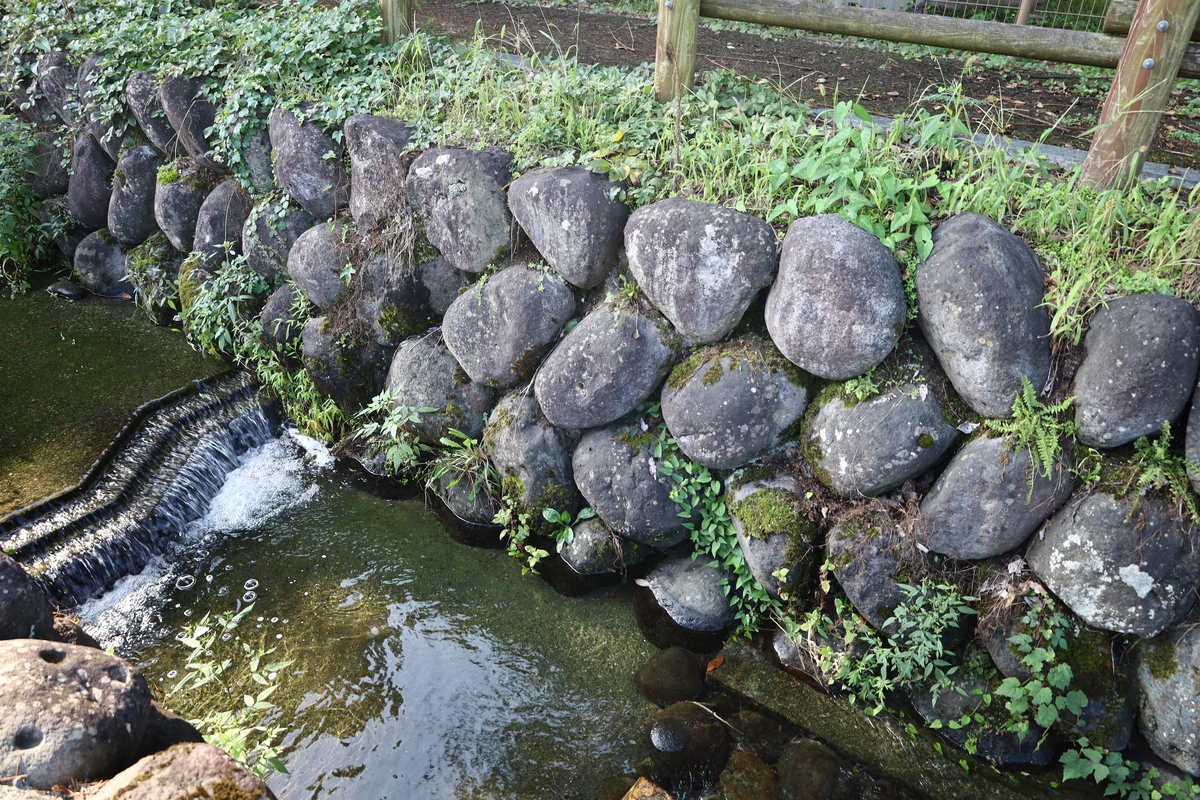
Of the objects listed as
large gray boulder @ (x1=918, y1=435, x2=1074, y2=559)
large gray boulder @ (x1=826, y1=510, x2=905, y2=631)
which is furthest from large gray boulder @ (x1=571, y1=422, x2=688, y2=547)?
large gray boulder @ (x1=918, y1=435, x2=1074, y2=559)

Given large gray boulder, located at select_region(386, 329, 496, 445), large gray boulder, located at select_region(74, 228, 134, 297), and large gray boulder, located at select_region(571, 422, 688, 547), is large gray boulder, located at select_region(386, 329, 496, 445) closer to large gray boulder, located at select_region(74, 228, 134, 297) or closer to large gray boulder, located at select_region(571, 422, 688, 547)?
large gray boulder, located at select_region(571, 422, 688, 547)

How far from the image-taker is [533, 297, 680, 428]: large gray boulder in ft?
13.3

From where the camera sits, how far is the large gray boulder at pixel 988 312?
321 cm

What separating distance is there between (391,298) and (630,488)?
2222 millimetres

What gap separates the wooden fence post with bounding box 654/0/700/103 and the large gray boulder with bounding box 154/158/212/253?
4175 mm

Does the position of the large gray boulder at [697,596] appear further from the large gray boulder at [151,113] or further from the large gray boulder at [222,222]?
the large gray boulder at [151,113]

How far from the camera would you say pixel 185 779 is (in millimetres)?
2062

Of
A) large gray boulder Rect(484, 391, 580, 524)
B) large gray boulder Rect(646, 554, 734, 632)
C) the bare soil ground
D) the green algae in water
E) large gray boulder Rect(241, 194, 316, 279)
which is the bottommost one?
large gray boulder Rect(646, 554, 734, 632)

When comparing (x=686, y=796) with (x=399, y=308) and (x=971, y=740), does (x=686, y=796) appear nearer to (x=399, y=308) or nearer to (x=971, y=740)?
(x=971, y=740)

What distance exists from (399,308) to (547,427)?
1.47 m

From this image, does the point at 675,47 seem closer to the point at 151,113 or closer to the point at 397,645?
the point at 397,645

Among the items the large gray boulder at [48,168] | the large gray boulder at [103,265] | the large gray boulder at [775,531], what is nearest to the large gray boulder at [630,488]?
the large gray boulder at [775,531]

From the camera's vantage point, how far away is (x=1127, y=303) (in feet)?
10.2

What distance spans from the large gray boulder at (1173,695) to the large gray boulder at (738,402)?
6.03 feet
